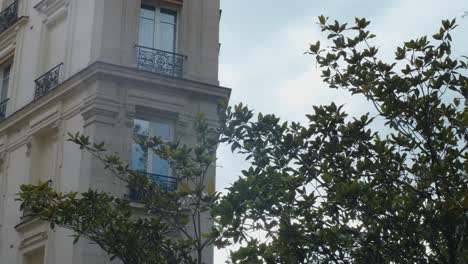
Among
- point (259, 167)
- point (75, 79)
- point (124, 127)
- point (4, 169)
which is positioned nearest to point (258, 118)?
point (259, 167)

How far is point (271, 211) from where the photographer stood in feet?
35.7

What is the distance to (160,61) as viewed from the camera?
766 inches

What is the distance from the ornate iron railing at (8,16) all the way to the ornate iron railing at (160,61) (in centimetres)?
557

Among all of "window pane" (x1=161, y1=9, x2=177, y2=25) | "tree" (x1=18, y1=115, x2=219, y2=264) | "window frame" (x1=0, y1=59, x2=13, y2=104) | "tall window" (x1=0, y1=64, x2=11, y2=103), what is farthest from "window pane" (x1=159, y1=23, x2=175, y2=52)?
"tree" (x1=18, y1=115, x2=219, y2=264)

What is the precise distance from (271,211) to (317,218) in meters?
0.60

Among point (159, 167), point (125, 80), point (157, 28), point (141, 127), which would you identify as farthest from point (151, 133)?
point (157, 28)

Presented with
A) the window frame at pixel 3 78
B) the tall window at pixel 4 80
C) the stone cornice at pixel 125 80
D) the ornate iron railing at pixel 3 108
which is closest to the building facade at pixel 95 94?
the stone cornice at pixel 125 80

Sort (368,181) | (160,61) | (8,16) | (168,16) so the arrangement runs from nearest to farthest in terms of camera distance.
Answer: (368,181)
(160,61)
(168,16)
(8,16)

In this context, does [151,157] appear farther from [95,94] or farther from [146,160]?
[95,94]

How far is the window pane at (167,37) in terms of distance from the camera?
65.6 feet

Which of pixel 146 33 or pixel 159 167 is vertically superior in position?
pixel 146 33

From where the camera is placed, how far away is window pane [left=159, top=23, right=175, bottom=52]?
65.6 ft

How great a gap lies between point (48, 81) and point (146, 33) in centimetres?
274

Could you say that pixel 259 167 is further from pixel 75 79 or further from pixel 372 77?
pixel 75 79
